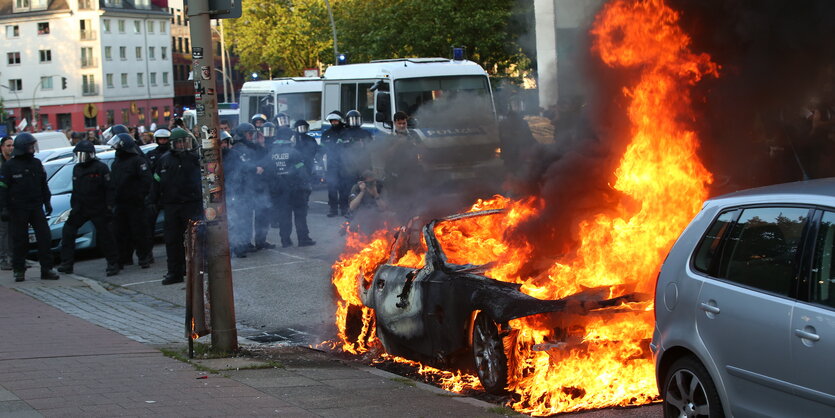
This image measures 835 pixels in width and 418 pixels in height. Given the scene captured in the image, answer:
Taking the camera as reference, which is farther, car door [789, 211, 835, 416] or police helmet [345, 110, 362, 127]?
police helmet [345, 110, 362, 127]

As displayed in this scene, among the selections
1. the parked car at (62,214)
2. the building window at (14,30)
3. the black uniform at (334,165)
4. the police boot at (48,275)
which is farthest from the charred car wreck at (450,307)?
the building window at (14,30)

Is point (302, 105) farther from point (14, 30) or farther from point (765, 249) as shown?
point (14, 30)

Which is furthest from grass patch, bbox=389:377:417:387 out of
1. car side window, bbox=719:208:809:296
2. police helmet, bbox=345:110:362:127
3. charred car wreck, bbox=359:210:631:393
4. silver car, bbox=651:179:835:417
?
police helmet, bbox=345:110:362:127

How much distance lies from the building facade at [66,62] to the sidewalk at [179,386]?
82398 mm

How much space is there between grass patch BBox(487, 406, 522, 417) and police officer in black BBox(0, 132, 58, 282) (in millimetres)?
8661

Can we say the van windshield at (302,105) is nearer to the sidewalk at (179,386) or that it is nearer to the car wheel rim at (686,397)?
the sidewalk at (179,386)

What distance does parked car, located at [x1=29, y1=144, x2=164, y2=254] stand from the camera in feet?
51.0

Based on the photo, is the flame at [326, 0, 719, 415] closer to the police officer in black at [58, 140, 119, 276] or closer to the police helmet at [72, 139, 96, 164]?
the police officer in black at [58, 140, 119, 276]

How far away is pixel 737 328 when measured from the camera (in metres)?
5.00

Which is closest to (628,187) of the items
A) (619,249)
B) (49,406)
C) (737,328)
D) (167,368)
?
(619,249)

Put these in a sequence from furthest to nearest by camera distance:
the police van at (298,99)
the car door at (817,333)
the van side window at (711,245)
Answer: the police van at (298,99) < the van side window at (711,245) < the car door at (817,333)

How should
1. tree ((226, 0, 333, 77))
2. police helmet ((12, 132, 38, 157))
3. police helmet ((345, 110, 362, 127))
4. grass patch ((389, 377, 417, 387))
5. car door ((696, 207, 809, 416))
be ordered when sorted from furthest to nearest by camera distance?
tree ((226, 0, 333, 77)) < police helmet ((345, 110, 362, 127)) < police helmet ((12, 132, 38, 157)) < grass patch ((389, 377, 417, 387)) < car door ((696, 207, 809, 416))

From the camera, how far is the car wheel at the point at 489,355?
6.95 meters

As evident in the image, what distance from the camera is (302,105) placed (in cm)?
2502
